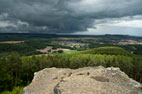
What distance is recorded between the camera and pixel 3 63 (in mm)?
41688

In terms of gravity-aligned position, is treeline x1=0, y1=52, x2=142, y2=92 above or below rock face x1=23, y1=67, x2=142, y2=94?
below

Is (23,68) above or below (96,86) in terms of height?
below

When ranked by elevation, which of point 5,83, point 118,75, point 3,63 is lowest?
point 5,83

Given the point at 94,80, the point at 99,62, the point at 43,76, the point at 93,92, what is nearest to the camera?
the point at 93,92

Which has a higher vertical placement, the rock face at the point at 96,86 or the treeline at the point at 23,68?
the rock face at the point at 96,86

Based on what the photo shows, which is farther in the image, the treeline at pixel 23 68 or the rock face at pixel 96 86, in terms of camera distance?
the treeline at pixel 23 68

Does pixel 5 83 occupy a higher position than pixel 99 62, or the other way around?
pixel 99 62

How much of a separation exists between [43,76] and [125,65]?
4616 cm

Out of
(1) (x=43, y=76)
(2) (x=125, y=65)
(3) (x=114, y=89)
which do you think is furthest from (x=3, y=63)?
(2) (x=125, y=65)

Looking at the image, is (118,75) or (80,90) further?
(118,75)

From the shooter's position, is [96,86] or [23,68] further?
[23,68]

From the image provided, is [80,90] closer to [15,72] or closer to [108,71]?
[108,71]

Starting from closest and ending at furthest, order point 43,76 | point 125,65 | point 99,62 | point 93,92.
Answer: point 93,92
point 43,76
point 125,65
point 99,62

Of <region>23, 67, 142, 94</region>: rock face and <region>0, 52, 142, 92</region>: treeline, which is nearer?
<region>23, 67, 142, 94</region>: rock face
